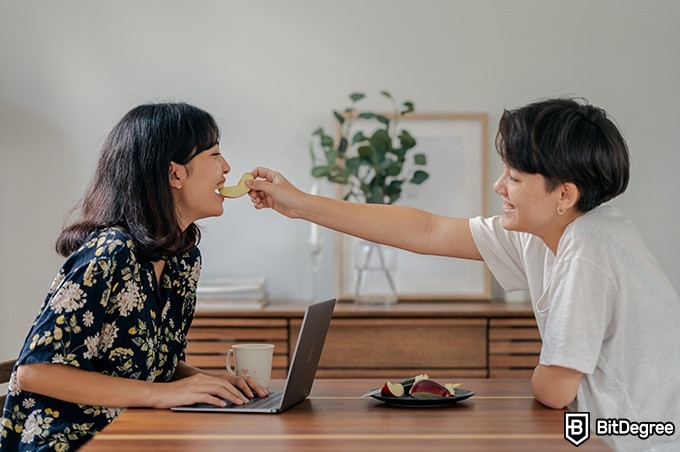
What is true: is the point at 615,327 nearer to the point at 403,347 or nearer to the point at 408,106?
the point at 403,347

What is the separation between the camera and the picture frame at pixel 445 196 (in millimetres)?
4172

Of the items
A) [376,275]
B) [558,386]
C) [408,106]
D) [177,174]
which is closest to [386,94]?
[408,106]

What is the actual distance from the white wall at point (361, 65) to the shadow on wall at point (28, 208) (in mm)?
64

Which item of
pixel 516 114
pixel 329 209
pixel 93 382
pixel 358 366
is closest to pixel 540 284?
pixel 516 114

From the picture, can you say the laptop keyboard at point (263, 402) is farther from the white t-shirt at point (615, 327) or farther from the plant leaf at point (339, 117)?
the plant leaf at point (339, 117)

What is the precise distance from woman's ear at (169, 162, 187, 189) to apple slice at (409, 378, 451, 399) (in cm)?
74

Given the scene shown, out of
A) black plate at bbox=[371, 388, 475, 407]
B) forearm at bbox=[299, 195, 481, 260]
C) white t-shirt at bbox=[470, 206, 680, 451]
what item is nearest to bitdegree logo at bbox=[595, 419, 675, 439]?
white t-shirt at bbox=[470, 206, 680, 451]

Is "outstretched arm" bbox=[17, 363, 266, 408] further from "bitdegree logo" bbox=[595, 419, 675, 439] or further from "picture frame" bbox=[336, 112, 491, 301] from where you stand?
"picture frame" bbox=[336, 112, 491, 301]

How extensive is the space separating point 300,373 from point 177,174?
0.60 meters

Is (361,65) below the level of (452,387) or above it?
above

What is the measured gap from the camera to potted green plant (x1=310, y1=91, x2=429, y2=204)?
394cm

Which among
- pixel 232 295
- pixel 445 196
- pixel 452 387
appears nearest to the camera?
pixel 452 387

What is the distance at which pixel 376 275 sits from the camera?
404cm

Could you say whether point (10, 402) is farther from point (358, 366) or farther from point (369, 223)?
point (358, 366)
